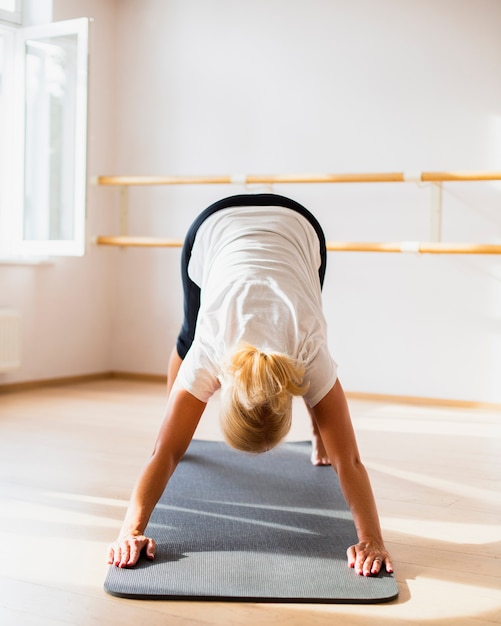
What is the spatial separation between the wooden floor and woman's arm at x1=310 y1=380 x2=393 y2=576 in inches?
3.6

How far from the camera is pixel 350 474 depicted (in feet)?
5.85

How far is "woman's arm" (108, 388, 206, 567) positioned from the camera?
1.76m

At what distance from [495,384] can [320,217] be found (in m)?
1.25

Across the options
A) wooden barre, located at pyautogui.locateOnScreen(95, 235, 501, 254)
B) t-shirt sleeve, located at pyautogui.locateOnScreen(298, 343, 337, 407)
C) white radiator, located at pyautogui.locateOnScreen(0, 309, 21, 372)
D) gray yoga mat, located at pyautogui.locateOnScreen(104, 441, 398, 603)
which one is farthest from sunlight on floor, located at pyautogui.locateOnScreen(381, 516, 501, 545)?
white radiator, located at pyautogui.locateOnScreen(0, 309, 21, 372)

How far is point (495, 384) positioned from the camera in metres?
4.01

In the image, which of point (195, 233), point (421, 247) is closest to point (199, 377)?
point (195, 233)

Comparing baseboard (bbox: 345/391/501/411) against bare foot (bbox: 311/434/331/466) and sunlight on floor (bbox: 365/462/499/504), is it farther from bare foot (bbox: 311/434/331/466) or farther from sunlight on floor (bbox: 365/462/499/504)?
bare foot (bbox: 311/434/331/466)

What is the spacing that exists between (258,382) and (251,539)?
53cm

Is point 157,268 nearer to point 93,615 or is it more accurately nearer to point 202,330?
point 202,330

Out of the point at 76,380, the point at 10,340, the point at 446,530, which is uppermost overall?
the point at 10,340

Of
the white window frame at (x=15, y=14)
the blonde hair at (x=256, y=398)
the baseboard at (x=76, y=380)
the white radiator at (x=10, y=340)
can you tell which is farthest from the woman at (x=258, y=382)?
the white window frame at (x=15, y=14)

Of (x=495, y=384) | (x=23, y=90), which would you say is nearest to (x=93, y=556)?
(x=495, y=384)

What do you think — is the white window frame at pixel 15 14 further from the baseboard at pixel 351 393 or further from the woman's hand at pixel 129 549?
the woman's hand at pixel 129 549

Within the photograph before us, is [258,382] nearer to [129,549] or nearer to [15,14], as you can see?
[129,549]
